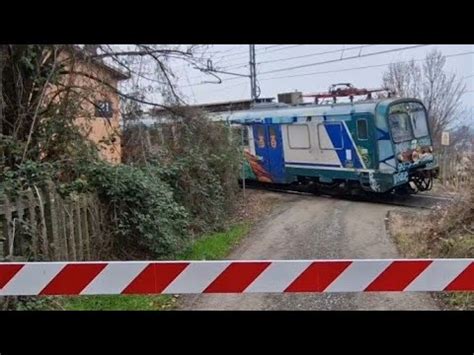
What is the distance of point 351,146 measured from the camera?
1380cm

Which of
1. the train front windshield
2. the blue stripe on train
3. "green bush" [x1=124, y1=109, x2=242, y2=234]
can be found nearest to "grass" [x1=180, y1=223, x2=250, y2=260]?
"green bush" [x1=124, y1=109, x2=242, y2=234]

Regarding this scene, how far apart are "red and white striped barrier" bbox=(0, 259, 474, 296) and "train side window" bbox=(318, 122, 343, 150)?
11.5 metres

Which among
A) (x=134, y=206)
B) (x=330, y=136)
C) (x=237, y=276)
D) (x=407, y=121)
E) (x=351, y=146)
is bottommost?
(x=134, y=206)

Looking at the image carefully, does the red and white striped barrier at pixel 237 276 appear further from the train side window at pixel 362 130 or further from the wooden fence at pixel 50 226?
the train side window at pixel 362 130

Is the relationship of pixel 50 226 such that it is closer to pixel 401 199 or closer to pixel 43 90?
pixel 43 90

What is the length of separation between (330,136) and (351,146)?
74 centimetres

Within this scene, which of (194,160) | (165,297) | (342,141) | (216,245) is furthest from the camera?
(342,141)

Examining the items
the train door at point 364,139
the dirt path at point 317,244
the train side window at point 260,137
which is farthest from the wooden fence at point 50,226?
the train side window at point 260,137

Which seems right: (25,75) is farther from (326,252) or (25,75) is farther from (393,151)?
(393,151)

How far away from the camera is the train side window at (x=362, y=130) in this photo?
531 inches

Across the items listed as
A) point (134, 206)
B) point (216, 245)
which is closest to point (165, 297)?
point (134, 206)
